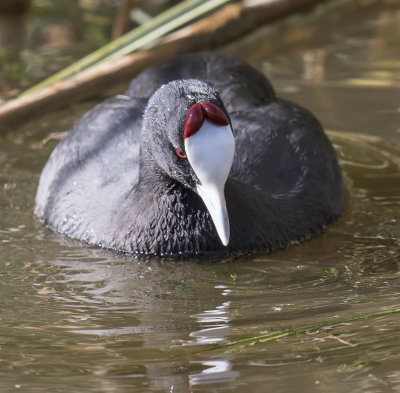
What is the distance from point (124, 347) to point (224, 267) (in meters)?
1.03

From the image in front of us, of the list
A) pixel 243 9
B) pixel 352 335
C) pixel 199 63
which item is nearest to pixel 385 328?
pixel 352 335

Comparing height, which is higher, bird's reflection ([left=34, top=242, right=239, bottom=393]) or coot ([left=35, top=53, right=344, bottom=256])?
coot ([left=35, top=53, right=344, bottom=256])

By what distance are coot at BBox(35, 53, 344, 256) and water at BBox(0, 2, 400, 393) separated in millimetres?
111

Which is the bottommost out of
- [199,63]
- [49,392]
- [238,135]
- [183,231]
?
[49,392]

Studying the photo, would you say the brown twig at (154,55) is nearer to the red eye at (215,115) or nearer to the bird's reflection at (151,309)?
the bird's reflection at (151,309)

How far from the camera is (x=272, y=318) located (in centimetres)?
398

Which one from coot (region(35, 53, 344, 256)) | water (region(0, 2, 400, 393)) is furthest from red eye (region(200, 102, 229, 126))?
water (region(0, 2, 400, 393))

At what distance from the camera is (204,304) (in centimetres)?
424

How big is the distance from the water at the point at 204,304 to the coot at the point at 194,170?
0.11 m

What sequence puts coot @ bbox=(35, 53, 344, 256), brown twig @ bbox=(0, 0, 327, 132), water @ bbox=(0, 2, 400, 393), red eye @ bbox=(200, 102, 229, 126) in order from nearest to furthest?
water @ bbox=(0, 2, 400, 393)
red eye @ bbox=(200, 102, 229, 126)
coot @ bbox=(35, 53, 344, 256)
brown twig @ bbox=(0, 0, 327, 132)

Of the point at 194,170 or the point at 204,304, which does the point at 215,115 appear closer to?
the point at 194,170

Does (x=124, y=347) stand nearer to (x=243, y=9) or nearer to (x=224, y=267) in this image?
(x=224, y=267)

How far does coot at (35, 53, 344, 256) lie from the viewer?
4.29 m

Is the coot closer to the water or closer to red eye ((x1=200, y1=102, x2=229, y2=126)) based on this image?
red eye ((x1=200, y1=102, x2=229, y2=126))
